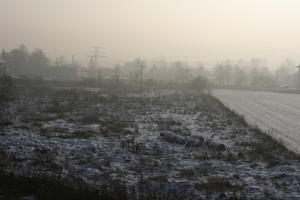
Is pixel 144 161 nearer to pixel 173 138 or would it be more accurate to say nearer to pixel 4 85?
pixel 173 138

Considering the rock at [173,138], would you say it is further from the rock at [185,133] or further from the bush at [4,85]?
the bush at [4,85]

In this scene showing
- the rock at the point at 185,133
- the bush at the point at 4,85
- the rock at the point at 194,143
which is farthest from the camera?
the bush at the point at 4,85

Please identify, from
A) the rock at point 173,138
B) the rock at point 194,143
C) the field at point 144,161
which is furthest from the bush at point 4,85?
the rock at point 194,143

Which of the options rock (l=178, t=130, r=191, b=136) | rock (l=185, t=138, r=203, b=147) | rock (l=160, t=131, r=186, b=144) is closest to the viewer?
rock (l=185, t=138, r=203, b=147)

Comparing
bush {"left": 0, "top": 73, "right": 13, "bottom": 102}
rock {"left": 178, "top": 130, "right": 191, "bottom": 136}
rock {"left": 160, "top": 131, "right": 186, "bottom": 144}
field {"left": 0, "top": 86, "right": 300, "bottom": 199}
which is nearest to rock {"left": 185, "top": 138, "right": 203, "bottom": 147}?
field {"left": 0, "top": 86, "right": 300, "bottom": 199}

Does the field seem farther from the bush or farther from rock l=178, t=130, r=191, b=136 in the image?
the bush

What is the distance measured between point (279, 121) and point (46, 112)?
51.1ft

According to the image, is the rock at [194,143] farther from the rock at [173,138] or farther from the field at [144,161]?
the rock at [173,138]

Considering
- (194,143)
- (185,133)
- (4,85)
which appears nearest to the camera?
(194,143)

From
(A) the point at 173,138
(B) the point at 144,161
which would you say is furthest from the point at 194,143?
(B) the point at 144,161

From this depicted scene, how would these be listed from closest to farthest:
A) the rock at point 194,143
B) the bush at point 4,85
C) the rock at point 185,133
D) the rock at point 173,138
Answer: the rock at point 194,143 < the rock at point 173,138 < the rock at point 185,133 < the bush at point 4,85

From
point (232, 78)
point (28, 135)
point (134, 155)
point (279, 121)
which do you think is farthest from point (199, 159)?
point (232, 78)

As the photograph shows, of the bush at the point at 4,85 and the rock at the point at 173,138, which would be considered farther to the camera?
the bush at the point at 4,85

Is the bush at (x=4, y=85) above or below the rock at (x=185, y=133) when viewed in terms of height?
above
